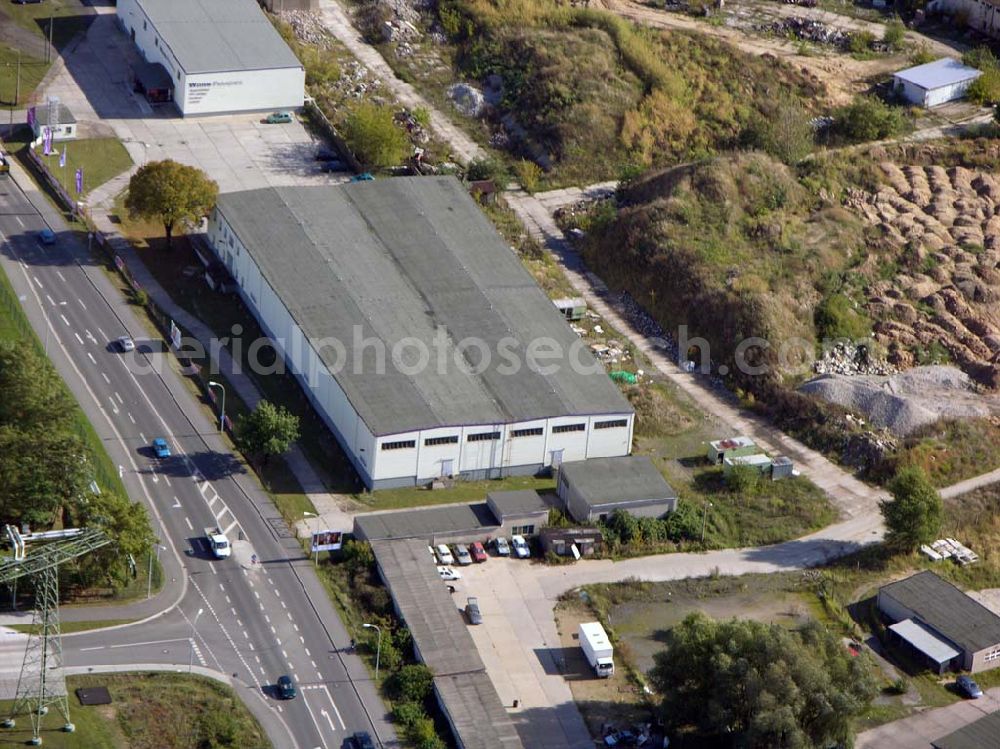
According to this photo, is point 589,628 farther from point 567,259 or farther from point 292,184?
point 292,184

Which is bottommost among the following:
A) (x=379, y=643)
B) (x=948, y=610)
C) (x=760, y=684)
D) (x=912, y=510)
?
(x=379, y=643)

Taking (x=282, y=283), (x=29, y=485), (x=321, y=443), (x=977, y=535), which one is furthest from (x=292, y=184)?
(x=977, y=535)

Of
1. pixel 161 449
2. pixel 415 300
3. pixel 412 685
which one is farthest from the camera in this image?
pixel 415 300

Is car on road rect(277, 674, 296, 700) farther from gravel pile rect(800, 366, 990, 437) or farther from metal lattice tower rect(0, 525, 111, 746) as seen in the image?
gravel pile rect(800, 366, 990, 437)

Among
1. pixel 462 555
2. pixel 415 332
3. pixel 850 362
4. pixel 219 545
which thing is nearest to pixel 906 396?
pixel 850 362

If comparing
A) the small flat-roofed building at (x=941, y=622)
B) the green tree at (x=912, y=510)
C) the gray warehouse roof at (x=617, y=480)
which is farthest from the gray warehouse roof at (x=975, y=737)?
the gray warehouse roof at (x=617, y=480)

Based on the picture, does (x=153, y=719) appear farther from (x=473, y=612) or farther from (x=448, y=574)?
(x=448, y=574)

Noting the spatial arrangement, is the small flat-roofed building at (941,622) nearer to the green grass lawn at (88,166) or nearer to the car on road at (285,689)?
the car on road at (285,689)
